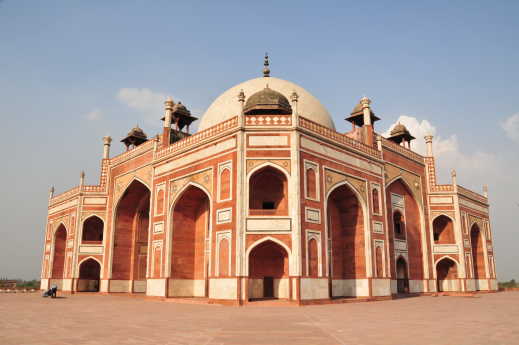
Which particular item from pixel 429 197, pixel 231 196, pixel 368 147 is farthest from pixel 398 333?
pixel 429 197

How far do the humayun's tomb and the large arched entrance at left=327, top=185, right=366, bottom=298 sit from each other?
0.18 ft

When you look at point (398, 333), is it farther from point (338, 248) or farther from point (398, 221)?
point (398, 221)

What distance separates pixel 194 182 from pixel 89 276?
48.7 feet

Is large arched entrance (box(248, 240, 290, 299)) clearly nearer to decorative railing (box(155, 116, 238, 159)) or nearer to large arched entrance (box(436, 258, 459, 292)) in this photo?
decorative railing (box(155, 116, 238, 159))

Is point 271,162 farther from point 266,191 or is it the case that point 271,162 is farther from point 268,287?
point 268,287

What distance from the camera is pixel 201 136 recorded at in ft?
68.0

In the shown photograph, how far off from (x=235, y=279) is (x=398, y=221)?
1388 centimetres

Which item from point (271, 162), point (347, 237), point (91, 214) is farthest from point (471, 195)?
point (91, 214)

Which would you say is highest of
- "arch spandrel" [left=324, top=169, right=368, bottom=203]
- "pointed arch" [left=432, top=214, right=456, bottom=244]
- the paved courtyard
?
"arch spandrel" [left=324, top=169, right=368, bottom=203]

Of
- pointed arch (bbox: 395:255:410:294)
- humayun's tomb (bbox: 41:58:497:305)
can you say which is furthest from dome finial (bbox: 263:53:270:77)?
pointed arch (bbox: 395:255:410:294)

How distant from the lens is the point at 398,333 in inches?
330

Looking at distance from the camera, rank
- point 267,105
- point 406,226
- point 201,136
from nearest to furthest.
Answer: point 201,136 → point 267,105 → point 406,226

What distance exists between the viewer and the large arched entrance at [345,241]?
2112 centimetres

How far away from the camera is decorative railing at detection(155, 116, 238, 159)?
1918 centimetres
